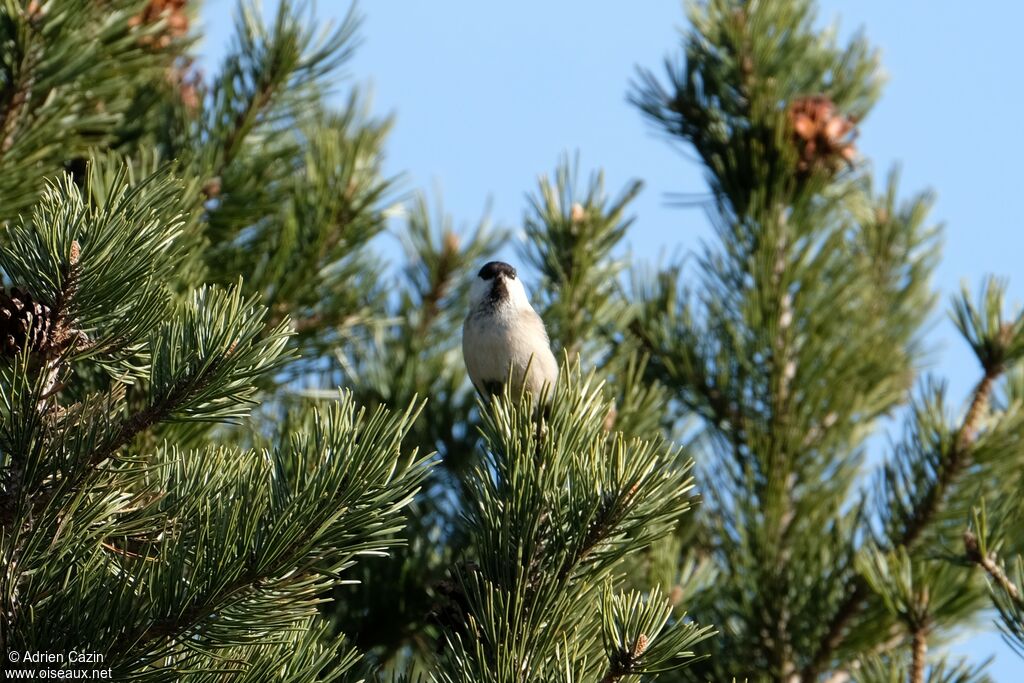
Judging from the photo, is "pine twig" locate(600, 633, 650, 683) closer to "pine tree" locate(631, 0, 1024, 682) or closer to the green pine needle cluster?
the green pine needle cluster

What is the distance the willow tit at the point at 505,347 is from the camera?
2.92 meters

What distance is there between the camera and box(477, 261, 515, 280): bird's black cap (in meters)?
3.34

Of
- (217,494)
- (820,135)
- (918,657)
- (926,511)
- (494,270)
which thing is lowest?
(918,657)

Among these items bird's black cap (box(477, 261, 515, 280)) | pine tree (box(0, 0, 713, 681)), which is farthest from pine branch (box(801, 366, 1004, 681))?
bird's black cap (box(477, 261, 515, 280))

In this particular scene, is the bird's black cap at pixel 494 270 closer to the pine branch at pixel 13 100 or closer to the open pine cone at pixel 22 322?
the pine branch at pixel 13 100

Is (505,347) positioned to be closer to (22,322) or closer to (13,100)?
(13,100)

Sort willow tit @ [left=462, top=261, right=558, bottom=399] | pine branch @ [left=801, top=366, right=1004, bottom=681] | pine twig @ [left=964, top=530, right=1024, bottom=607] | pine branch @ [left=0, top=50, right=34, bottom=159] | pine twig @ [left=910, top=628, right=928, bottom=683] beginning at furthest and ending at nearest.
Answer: willow tit @ [left=462, top=261, right=558, bottom=399] → pine branch @ [left=801, top=366, right=1004, bottom=681] → pine branch @ [left=0, top=50, right=34, bottom=159] → pine twig @ [left=910, top=628, right=928, bottom=683] → pine twig @ [left=964, top=530, right=1024, bottom=607]

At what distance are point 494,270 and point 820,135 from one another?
1007mm

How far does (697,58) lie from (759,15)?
0.21m

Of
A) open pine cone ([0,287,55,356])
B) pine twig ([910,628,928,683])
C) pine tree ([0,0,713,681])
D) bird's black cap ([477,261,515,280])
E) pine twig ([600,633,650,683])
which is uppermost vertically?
bird's black cap ([477,261,515,280])

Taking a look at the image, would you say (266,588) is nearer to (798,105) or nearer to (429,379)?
(429,379)

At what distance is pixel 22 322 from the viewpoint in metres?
1.66

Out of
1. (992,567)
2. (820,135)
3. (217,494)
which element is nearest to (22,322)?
(217,494)

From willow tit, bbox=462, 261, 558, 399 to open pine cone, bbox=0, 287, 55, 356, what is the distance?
1.37m
